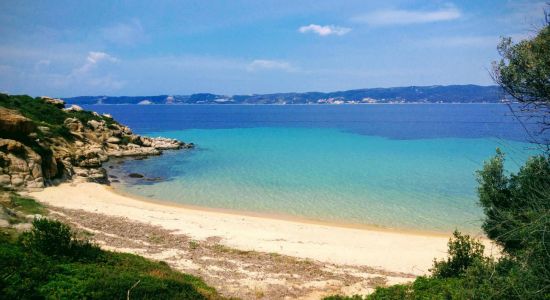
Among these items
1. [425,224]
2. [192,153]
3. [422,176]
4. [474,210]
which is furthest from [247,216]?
[192,153]

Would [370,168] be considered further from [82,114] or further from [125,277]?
[82,114]

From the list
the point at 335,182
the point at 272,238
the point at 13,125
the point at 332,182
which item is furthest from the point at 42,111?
the point at 272,238

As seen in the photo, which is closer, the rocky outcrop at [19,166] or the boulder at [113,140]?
the rocky outcrop at [19,166]

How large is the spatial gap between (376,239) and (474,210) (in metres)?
12.3

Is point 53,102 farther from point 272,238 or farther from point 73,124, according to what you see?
point 272,238

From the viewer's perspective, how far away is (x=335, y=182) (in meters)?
43.5

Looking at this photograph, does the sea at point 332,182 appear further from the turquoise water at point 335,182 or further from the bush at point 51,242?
the bush at point 51,242

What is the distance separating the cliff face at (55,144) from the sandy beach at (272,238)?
3.08 m

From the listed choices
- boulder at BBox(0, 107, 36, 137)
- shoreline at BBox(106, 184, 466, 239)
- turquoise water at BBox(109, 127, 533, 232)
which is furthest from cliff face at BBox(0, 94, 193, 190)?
shoreline at BBox(106, 184, 466, 239)

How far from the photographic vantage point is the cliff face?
33875 millimetres

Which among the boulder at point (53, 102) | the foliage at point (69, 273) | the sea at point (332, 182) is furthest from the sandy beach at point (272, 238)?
the boulder at point (53, 102)

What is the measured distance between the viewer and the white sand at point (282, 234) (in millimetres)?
→ 21547

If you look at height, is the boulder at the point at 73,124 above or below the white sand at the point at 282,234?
above

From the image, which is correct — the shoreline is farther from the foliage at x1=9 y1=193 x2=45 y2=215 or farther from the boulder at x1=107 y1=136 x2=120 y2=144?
the boulder at x1=107 y1=136 x2=120 y2=144
